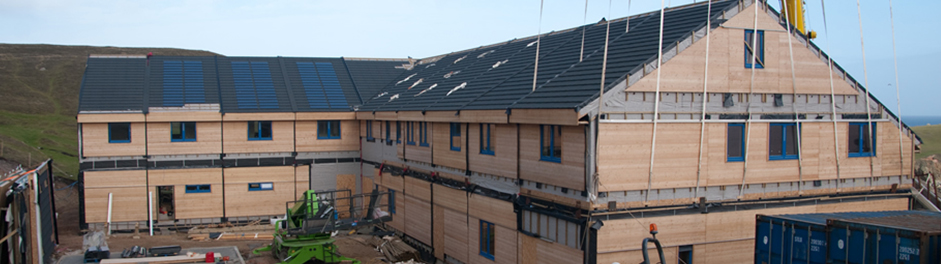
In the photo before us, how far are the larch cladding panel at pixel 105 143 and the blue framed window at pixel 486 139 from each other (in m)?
16.0

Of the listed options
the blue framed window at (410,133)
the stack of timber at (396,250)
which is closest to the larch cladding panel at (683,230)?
the stack of timber at (396,250)

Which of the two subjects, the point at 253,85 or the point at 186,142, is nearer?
the point at 186,142

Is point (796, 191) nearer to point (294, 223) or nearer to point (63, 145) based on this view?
point (294, 223)

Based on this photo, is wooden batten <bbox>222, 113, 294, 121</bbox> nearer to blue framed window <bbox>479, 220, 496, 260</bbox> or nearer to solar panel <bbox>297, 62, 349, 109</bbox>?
solar panel <bbox>297, 62, 349, 109</bbox>

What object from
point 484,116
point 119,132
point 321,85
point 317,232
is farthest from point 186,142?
point 484,116

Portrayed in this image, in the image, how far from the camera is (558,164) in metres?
15.2

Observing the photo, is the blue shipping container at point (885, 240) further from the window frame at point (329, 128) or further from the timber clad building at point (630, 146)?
the window frame at point (329, 128)

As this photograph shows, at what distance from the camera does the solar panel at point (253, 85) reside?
2916 centimetres

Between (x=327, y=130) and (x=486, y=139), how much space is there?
42.6ft

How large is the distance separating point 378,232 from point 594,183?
1375cm

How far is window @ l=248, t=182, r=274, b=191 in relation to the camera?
2819 cm

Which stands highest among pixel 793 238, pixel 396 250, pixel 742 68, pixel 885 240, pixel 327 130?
pixel 742 68

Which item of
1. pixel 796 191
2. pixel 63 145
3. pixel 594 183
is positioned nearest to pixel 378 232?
pixel 594 183

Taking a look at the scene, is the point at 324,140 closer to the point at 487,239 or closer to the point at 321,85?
the point at 321,85
